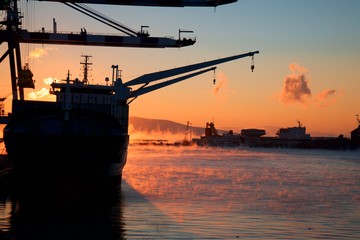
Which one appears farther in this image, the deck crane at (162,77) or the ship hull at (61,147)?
the deck crane at (162,77)

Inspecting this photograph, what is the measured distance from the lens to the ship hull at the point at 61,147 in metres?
37.7

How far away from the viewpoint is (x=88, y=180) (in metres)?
39.0

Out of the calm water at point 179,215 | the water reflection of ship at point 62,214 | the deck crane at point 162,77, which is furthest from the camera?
the deck crane at point 162,77

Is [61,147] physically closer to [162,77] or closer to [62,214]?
[62,214]

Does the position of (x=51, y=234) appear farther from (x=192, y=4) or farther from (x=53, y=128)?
(x=192, y=4)

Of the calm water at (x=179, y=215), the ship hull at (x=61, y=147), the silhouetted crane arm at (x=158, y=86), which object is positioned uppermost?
the silhouetted crane arm at (x=158, y=86)

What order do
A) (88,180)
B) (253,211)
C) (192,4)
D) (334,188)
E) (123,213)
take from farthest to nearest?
(192,4) → (334,188) → (88,180) → (253,211) → (123,213)

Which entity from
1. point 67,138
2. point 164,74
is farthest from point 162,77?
point 67,138

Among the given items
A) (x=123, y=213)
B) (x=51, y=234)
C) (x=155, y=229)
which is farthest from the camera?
(x=123, y=213)

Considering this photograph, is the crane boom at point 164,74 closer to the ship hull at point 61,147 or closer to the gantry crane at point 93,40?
the gantry crane at point 93,40

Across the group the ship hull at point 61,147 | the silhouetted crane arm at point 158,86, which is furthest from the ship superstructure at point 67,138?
the silhouetted crane arm at point 158,86

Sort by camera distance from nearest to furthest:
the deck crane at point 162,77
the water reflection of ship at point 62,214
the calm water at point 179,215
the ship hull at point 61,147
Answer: the water reflection of ship at point 62,214 → the calm water at point 179,215 → the ship hull at point 61,147 → the deck crane at point 162,77

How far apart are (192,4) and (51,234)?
40.0 m

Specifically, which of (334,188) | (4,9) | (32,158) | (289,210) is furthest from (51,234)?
(4,9)
